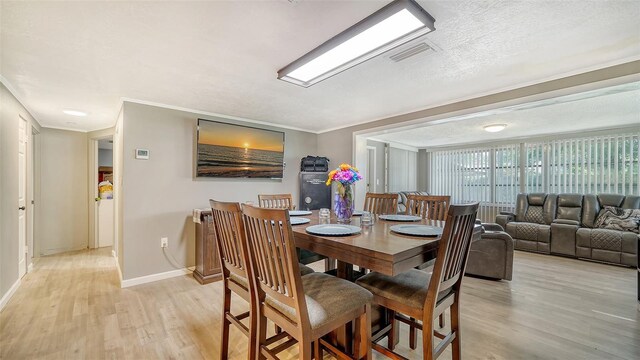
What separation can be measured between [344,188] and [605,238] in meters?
4.38

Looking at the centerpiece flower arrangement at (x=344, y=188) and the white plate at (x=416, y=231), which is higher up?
the centerpiece flower arrangement at (x=344, y=188)

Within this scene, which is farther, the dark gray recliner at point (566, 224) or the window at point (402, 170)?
the window at point (402, 170)

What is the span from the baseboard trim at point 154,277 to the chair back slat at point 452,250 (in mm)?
3265

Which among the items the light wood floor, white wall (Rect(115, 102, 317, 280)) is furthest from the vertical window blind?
white wall (Rect(115, 102, 317, 280))

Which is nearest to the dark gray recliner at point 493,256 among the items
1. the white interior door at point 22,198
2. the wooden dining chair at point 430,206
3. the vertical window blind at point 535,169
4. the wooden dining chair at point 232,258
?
the wooden dining chair at point 430,206

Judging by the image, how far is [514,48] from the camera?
6.63 feet

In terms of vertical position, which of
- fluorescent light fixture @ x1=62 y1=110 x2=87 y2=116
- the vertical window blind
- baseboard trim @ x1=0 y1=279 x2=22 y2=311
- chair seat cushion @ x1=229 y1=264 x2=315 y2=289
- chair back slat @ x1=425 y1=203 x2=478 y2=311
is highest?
fluorescent light fixture @ x1=62 y1=110 x2=87 y2=116

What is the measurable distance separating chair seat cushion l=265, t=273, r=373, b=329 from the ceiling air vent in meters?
1.76

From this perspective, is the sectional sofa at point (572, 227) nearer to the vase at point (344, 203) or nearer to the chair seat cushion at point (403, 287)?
the chair seat cushion at point (403, 287)

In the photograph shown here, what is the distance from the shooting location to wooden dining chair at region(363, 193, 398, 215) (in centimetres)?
291

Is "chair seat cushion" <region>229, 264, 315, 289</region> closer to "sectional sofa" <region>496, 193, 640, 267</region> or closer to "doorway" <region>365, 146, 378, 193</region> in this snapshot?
"doorway" <region>365, 146, 378, 193</region>

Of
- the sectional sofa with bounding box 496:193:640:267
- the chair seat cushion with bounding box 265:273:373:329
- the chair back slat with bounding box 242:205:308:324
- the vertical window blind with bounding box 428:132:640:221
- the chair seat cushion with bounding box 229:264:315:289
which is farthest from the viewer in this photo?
the vertical window blind with bounding box 428:132:640:221

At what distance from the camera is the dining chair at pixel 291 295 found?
1203 millimetres

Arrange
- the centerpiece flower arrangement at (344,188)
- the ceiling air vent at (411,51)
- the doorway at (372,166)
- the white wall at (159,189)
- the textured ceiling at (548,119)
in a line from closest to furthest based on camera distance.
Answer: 1. the ceiling air vent at (411,51)
2. the centerpiece flower arrangement at (344,188)
3. the textured ceiling at (548,119)
4. the white wall at (159,189)
5. the doorway at (372,166)
